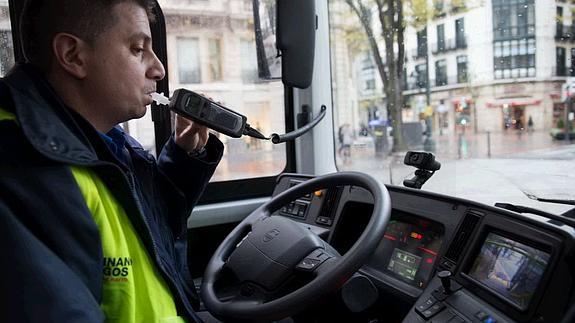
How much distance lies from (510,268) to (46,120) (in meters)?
1.23

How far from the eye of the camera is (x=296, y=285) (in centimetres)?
141

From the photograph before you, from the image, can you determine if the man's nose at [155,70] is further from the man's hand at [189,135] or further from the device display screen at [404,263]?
the device display screen at [404,263]

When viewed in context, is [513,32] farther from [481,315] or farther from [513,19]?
[481,315]

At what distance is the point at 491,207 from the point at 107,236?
1.04m

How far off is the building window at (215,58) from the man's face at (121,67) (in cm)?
109

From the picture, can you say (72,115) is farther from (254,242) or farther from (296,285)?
(296,285)

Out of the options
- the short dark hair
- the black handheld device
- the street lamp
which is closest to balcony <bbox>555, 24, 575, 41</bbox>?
the street lamp

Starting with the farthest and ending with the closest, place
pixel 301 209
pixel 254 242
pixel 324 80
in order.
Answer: pixel 324 80 → pixel 301 209 → pixel 254 242

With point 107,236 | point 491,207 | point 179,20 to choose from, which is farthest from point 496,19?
point 107,236

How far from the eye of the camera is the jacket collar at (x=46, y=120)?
109 cm

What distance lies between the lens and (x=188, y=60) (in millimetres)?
2459

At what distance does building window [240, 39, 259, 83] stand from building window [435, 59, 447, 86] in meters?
0.95

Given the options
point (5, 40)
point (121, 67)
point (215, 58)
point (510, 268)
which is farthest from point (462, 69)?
point (5, 40)

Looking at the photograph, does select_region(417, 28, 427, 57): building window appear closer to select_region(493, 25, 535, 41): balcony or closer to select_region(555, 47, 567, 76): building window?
select_region(493, 25, 535, 41): balcony
